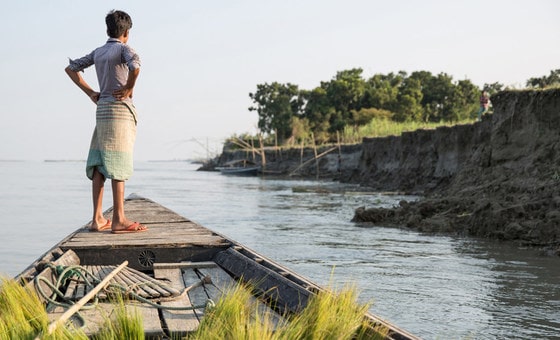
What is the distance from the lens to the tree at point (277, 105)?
75725 millimetres

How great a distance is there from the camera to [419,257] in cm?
1002

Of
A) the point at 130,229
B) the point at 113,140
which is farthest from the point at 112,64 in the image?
the point at 130,229

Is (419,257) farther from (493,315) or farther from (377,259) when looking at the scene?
(493,315)

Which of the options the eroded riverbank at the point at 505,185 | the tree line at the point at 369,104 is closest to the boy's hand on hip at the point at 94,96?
the eroded riverbank at the point at 505,185

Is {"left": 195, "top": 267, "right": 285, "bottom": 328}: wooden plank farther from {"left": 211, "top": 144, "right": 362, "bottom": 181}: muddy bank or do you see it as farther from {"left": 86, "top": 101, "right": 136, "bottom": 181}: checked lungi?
{"left": 211, "top": 144, "right": 362, "bottom": 181}: muddy bank

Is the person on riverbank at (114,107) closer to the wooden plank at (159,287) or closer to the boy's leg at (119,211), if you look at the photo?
the boy's leg at (119,211)

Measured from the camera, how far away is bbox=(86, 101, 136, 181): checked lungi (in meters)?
6.24

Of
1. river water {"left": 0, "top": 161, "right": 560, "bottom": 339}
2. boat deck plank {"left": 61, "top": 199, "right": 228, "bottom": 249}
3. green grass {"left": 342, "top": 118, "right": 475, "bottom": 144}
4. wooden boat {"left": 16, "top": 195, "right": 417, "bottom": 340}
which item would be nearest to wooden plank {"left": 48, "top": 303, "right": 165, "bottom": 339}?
wooden boat {"left": 16, "top": 195, "right": 417, "bottom": 340}

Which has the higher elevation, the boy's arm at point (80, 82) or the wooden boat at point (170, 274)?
the boy's arm at point (80, 82)

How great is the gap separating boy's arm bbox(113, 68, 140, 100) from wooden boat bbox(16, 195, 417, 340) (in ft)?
3.94

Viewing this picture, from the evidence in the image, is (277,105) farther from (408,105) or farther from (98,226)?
(98,226)

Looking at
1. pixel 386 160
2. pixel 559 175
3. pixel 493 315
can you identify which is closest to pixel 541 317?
pixel 493 315

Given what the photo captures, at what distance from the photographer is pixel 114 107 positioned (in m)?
6.22

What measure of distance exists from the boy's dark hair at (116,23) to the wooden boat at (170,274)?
174 cm
